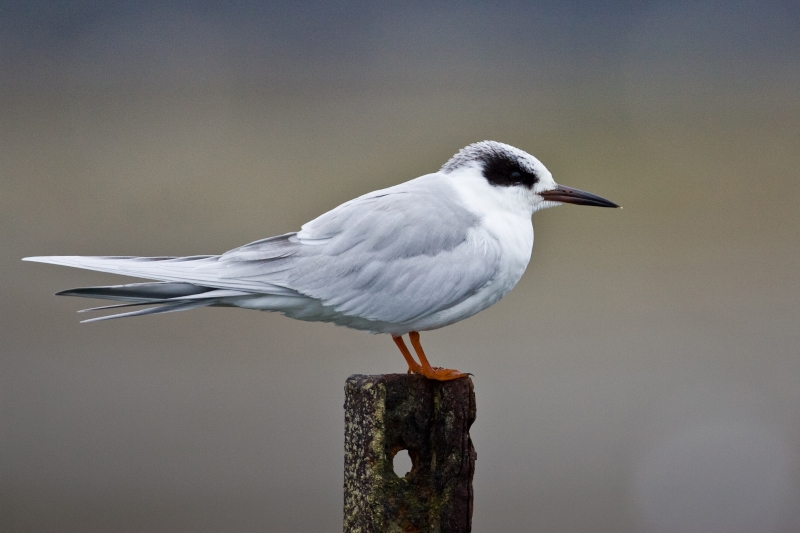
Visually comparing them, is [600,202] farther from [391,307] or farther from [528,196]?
[391,307]

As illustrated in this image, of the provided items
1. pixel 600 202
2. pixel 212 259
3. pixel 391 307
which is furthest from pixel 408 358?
pixel 600 202

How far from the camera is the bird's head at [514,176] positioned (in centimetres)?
335

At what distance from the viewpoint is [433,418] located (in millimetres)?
2754

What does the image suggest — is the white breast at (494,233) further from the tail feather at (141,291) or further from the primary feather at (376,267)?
the tail feather at (141,291)

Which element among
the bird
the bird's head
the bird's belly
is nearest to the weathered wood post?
the bird

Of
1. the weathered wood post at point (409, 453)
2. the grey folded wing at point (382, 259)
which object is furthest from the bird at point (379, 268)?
the weathered wood post at point (409, 453)

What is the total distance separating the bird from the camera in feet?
9.53

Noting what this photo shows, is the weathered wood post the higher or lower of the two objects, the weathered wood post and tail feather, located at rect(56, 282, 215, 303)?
the lower

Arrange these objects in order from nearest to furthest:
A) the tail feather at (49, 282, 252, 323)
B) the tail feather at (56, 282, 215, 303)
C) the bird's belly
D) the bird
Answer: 1. the tail feather at (56, 282, 215, 303)
2. the tail feather at (49, 282, 252, 323)
3. the bird
4. the bird's belly

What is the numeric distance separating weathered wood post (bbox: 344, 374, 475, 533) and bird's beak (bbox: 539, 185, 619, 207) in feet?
3.18

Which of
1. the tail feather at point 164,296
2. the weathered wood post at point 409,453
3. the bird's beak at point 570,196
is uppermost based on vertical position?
the bird's beak at point 570,196

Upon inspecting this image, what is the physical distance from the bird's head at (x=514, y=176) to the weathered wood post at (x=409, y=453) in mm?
906

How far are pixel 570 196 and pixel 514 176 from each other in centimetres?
24

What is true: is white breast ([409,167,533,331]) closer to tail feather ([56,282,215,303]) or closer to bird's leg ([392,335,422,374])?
bird's leg ([392,335,422,374])
